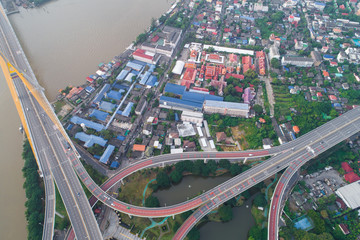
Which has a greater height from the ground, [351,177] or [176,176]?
[176,176]

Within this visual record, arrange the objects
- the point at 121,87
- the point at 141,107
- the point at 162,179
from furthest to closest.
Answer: the point at 121,87
the point at 141,107
the point at 162,179

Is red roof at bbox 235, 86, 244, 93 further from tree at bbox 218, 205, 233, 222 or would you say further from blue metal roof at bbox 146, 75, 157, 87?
tree at bbox 218, 205, 233, 222

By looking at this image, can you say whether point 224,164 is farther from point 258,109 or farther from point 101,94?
point 101,94

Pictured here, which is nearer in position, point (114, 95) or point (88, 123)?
point (88, 123)

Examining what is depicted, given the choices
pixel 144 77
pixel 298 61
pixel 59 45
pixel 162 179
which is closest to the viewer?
pixel 162 179

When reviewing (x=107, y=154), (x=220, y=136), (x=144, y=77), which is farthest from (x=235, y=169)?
(x=144, y=77)

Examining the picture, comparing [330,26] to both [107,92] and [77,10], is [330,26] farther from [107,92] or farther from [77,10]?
[77,10]

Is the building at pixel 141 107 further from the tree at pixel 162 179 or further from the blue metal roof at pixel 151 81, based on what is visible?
the tree at pixel 162 179
